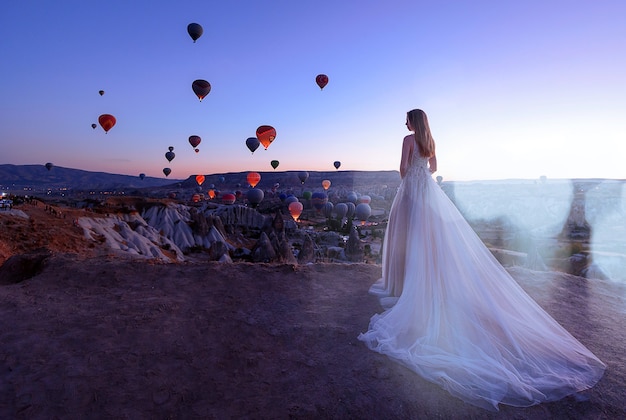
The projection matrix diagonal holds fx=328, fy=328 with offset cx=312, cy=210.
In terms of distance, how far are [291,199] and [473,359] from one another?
73573 mm

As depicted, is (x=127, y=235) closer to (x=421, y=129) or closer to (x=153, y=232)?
Result: (x=153, y=232)

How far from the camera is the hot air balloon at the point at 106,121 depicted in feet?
120

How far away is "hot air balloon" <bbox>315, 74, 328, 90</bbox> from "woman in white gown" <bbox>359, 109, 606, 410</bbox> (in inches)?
1439

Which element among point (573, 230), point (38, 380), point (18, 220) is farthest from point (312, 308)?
point (573, 230)

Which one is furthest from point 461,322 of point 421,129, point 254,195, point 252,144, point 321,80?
Answer: point 254,195

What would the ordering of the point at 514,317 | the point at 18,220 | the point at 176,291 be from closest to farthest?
1. the point at 514,317
2. the point at 176,291
3. the point at 18,220

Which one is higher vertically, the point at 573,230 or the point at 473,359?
the point at 473,359

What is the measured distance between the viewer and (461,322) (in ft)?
12.5

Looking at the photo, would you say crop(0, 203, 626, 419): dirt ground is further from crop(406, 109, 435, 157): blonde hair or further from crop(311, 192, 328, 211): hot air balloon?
crop(311, 192, 328, 211): hot air balloon

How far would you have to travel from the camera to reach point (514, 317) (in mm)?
4055

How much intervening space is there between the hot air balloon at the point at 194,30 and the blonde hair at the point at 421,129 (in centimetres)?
3525

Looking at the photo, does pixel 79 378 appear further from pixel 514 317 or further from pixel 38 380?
pixel 514 317

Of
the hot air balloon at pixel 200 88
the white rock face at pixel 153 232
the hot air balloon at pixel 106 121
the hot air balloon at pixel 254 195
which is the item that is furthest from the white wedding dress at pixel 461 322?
the hot air balloon at pixel 254 195

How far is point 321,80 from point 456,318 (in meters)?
38.7
